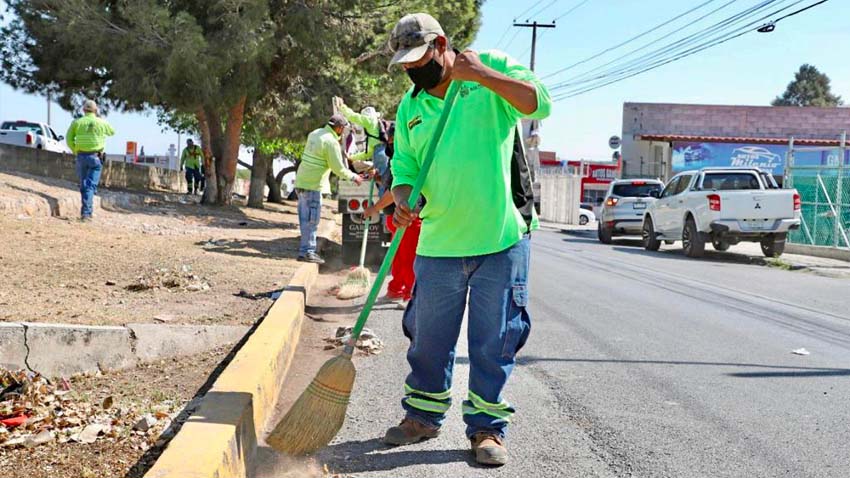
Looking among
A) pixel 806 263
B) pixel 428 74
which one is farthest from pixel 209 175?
pixel 428 74

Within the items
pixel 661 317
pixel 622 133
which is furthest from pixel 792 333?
pixel 622 133

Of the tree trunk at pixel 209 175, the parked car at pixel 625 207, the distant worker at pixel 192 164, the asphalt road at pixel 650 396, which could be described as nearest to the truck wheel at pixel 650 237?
the parked car at pixel 625 207

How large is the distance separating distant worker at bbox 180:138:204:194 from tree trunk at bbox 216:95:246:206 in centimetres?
691

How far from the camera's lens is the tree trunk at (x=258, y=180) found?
2805cm

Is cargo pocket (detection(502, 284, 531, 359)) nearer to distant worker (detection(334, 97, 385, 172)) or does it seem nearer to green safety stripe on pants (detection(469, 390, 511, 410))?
green safety stripe on pants (detection(469, 390, 511, 410))

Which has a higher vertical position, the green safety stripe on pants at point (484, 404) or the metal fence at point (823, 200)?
the metal fence at point (823, 200)

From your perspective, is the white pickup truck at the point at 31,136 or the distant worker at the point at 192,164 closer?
the white pickup truck at the point at 31,136

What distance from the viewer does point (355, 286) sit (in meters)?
8.96

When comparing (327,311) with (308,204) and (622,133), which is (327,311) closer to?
(308,204)

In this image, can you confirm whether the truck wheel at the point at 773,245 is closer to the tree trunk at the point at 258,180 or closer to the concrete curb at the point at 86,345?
the concrete curb at the point at 86,345

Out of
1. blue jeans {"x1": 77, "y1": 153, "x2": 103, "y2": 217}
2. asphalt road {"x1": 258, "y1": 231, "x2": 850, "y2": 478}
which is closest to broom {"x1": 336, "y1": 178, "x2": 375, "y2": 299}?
asphalt road {"x1": 258, "y1": 231, "x2": 850, "y2": 478}

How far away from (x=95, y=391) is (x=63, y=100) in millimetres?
20203

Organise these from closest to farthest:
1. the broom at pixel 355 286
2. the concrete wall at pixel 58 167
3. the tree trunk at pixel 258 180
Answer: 1. the broom at pixel 355 286
2. the concrete wall at pixel 58 167
3. the tree trunk at pixel 258 180

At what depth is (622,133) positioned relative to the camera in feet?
137
